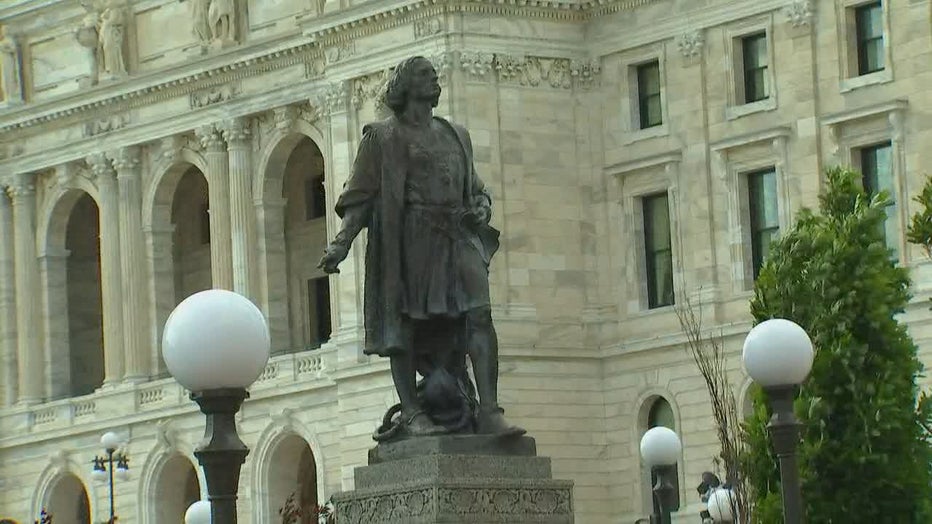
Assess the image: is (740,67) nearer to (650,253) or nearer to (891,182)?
(650,253)

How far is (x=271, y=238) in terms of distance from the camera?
72938 millimetres

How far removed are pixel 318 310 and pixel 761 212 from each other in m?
13.8

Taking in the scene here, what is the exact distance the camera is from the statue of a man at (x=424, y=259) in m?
22.0

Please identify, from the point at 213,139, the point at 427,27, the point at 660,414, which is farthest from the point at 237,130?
the point at 660,414

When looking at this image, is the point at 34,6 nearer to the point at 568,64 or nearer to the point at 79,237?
the point at 79,237

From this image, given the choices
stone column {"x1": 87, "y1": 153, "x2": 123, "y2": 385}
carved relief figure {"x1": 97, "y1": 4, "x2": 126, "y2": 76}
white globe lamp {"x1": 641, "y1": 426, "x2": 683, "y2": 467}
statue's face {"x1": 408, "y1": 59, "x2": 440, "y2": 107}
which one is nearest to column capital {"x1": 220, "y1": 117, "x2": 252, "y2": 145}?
carved relief figure {"x1": 97, "y1": 4, "x2": 126, "y2": 76}

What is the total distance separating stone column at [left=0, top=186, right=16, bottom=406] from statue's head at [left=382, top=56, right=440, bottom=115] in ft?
192

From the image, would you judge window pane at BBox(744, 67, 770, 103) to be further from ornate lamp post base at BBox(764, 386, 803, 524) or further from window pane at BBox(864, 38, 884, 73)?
ornate lamp post base at BBox(764, 386, 803, 524)

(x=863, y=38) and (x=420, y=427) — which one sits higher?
(x=863, y=38)

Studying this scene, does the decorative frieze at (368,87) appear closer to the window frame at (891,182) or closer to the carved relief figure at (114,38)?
the carved relief figure at (114,38)

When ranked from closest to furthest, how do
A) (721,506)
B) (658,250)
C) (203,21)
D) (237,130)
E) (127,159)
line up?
1. (721,506)
2. (658,250)
3. (237,130)
4. (203,21)
5. (127,159)

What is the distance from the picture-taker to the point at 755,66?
63906 mm

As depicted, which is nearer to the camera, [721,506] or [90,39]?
[721,506]

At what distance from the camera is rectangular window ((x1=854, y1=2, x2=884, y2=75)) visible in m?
61.1
